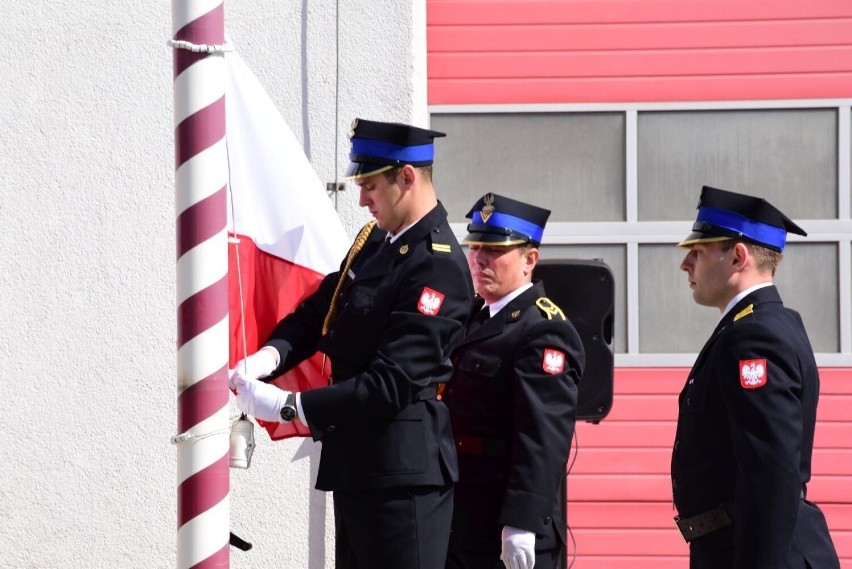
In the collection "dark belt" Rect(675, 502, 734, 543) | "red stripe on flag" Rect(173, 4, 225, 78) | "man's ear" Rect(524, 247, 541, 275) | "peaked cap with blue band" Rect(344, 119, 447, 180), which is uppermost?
"red stripe on flag" Rect(173, 4, 225, 78)

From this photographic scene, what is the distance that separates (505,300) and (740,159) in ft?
7.60

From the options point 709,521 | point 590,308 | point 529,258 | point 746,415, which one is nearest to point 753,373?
point 746,415

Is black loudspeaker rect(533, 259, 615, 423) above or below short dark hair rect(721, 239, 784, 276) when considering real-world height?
below

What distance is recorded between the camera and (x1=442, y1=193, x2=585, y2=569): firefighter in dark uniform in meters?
4.03

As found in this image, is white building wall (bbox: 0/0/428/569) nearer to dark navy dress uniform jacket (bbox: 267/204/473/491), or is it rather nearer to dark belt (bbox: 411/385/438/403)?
dark navy dress uniform jacket (bbox: 267/204/473/491)

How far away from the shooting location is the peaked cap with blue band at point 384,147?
382cm

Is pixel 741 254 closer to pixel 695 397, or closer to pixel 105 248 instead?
pixel 695 397

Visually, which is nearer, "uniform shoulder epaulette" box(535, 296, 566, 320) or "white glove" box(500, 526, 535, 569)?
"white glove" box(500, 526, 535, 569)

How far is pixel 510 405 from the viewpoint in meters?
4.20

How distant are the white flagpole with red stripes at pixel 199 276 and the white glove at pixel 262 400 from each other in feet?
0.54

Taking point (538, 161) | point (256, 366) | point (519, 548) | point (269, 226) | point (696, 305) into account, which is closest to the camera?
point (256, 366)

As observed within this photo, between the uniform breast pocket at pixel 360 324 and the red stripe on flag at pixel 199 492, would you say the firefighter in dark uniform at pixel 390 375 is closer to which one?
the uniform breast pocket at pixel 360 324

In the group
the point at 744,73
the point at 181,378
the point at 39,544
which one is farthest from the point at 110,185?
the point at 744,73

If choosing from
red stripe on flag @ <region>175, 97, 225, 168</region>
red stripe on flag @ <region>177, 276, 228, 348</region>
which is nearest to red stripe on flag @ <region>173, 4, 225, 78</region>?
red stripe on flag @ <region>175, 97, 225, 168</region>
